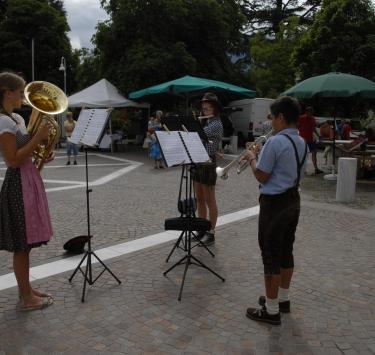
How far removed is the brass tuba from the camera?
3.59 metres

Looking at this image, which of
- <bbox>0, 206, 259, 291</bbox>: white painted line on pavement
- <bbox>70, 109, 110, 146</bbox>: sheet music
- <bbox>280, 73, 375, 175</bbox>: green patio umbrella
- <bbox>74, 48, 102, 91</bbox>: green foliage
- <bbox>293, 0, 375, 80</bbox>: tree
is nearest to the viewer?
<bbox>70, 109, 110, 146</bbox>: sheet music

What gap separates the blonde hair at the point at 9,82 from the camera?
140 inches

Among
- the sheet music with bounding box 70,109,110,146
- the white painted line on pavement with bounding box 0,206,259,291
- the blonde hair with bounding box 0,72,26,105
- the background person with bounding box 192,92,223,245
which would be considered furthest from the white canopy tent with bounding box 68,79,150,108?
the blonde hair with bounding box 0,72,26,105

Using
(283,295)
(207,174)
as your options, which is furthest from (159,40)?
(283,295)

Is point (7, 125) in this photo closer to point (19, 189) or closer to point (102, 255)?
point (19, 189)

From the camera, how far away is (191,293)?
428 centimetres

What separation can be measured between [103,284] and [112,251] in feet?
3.43

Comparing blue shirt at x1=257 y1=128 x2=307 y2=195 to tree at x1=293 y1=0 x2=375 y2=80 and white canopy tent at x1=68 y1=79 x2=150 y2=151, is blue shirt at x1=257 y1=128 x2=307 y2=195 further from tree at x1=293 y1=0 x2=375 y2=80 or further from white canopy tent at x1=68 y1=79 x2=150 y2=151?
tree at x1=293 y1=0 x2=375 y2=80

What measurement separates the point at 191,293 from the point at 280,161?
162 cm

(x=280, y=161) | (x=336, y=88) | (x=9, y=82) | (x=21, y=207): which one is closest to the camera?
(x=280, y=161)

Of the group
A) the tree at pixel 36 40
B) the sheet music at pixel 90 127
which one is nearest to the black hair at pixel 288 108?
the sheet music at pixel 90 127

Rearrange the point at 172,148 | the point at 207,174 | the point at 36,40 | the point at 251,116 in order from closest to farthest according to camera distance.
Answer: the point at 172,148
the point at 207,174
the point at 251,116
the point at 36,40

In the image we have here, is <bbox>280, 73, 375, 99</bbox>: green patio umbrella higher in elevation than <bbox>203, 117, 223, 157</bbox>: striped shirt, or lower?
higher

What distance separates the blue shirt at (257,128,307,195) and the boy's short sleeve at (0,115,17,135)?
6.18 feet
